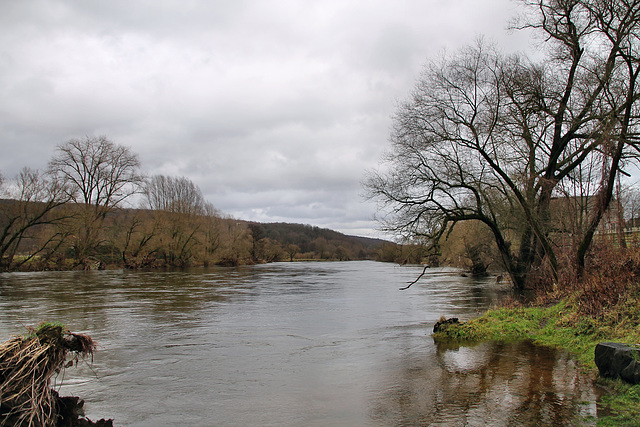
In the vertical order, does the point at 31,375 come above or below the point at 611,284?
below

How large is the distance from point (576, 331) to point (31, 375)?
9.78 metres

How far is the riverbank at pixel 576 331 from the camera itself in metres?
5.33

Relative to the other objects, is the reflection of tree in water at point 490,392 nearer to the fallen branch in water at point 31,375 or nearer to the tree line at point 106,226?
the fallen branch in water at point 31,375

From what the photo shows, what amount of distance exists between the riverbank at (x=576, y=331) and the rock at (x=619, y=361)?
0.12m

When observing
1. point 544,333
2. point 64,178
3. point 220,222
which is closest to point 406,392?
point 544,333

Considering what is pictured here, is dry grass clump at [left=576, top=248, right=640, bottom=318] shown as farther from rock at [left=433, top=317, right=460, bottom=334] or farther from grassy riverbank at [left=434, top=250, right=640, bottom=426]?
rock at [left=433, top=317, right=460, bottom=334]

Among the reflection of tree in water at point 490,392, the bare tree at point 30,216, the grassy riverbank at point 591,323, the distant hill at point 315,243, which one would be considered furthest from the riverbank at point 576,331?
the distant hill at point 315,243

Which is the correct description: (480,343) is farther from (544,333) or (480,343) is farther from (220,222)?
(220,222)

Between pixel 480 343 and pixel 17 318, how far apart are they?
14.5 metres

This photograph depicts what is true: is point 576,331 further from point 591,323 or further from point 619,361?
point 619,361

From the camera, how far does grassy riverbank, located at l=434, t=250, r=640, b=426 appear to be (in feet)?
18.5

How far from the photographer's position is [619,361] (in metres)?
5.92

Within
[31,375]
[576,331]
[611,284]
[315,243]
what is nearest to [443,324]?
[576,331]

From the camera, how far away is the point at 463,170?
20234mm
